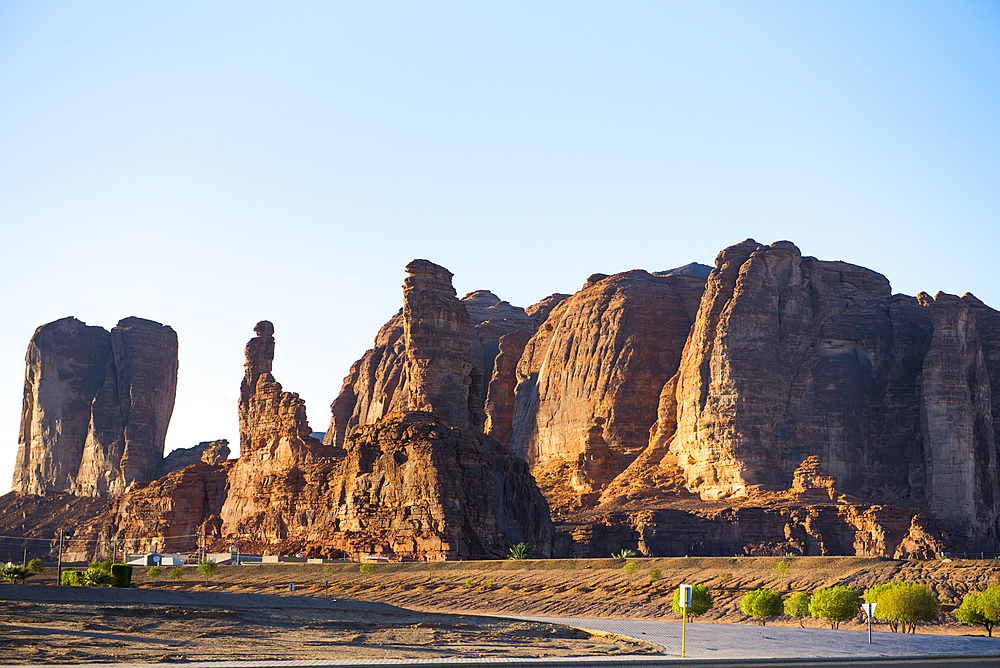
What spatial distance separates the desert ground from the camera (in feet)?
95.7

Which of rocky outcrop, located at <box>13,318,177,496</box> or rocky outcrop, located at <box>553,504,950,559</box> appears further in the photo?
rocky outcrop, located at <box>13,318,177,496</box>

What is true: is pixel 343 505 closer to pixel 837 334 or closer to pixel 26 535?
pixel 837 334

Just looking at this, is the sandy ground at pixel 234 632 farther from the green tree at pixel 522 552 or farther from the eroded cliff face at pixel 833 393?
the eroded cliff face at pixel 833 393

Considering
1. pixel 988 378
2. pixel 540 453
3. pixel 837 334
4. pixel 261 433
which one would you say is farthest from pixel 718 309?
pixel 261 433

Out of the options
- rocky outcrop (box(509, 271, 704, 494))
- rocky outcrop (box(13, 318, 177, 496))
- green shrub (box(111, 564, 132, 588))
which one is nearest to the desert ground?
green shrub (box(111, 564, 132, 588))

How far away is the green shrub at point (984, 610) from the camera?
3422 centimetres

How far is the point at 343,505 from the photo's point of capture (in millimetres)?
74125

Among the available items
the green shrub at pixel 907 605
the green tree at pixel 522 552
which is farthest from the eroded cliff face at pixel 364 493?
the green shrub at pixel 907 605

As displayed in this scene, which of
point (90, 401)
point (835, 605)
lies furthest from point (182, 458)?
point (835, 605)

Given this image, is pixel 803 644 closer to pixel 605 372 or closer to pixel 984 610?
pixel 984 610

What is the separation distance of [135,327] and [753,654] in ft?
462

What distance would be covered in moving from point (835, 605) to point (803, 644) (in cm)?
768

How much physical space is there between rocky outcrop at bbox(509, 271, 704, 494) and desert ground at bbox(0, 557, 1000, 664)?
2210 inches

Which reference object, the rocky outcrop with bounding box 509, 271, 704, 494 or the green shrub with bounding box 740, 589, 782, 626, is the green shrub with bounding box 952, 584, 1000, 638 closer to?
the green shrub with bounding box 740, 589, 782, 626
